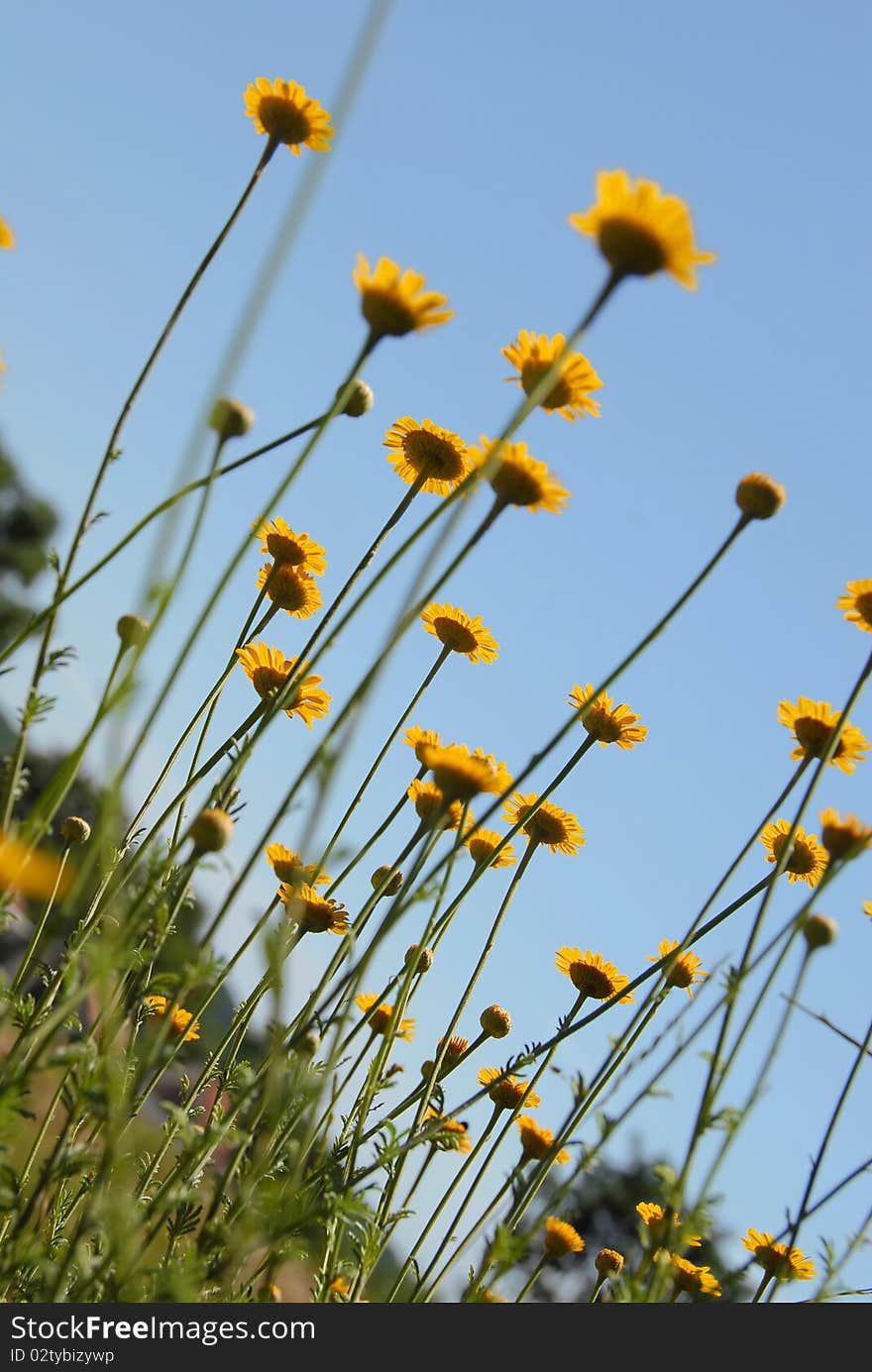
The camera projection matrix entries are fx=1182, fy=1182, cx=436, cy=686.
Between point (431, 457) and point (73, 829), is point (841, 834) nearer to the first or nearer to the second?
point (431, 457)

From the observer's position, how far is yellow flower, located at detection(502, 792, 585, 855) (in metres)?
3.03

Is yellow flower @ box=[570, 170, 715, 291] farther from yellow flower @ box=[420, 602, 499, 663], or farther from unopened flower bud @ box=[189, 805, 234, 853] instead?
yellow flower @ box=[420, 602, 499, 663]

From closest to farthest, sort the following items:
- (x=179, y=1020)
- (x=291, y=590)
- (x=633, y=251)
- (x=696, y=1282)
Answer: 1. (x=633, y=251)
2. (x=291, y=590)
3. (x=179, y=1020)
4. (x=696, y=1282)

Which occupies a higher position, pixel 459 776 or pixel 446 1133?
pixel 459 776

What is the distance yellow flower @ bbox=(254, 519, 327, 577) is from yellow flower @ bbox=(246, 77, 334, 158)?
2.84 feet

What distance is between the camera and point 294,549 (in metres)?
2.85

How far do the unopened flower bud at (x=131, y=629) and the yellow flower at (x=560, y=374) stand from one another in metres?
0.85

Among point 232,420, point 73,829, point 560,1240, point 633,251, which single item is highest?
point 633,251

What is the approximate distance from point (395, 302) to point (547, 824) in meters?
1.52

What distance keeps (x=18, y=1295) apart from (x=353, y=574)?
4.87 ft

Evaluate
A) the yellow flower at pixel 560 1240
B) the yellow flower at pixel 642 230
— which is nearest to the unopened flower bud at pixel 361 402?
the yellow flower at pixel 642 230

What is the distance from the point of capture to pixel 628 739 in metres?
2.91

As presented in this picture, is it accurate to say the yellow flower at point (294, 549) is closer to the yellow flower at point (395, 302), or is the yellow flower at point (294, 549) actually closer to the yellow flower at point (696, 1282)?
the yellow flower at point (395, 302)

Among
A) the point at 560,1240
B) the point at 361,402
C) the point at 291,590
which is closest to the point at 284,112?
the point at 361,402
